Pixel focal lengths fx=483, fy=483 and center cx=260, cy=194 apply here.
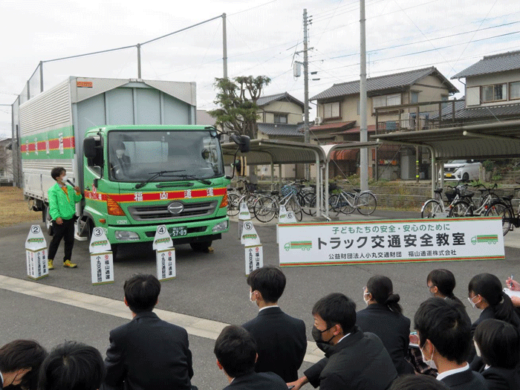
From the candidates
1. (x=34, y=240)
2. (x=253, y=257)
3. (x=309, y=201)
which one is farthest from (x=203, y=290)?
(x=309, y=201)

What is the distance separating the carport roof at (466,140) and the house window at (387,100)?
1793 cm

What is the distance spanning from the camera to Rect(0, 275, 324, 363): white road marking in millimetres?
5551

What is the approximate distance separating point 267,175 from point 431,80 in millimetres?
13665

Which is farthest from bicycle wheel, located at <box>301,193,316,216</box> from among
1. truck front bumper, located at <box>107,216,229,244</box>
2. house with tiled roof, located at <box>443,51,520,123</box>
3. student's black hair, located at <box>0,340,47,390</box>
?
student's black hair, located at <box>0,340,47,390</box>

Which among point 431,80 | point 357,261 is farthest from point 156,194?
point 431,80

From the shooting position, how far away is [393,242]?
8.67m

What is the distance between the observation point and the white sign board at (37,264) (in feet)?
26.8

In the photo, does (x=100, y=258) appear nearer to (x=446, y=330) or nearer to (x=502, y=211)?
(x=446, y=330)

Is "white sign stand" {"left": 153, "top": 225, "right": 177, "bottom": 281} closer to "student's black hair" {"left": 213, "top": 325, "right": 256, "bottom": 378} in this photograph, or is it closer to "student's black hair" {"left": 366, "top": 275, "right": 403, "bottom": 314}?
"student's black hair" {"left": 366, "top": 275, "right": 403, "bottom": 314}

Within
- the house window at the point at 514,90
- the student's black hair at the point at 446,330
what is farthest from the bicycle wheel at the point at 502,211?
the house window at the point at 514,90

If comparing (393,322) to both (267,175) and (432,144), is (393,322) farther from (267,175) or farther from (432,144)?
(267,175)

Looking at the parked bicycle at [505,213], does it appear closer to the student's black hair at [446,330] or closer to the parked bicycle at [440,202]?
the parked bicycle at [440,202]

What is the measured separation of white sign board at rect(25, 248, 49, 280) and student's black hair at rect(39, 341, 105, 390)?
6750 millimetres

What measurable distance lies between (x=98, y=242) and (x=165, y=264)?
113cm
